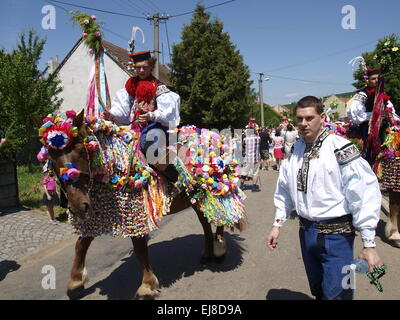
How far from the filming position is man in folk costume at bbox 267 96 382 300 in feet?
7.22

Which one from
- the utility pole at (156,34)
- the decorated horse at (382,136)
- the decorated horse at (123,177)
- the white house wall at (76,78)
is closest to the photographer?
the decorated horse at (123,177)

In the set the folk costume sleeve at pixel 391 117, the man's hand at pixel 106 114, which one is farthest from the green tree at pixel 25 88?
the folk costume sleeve at pixel 391 117

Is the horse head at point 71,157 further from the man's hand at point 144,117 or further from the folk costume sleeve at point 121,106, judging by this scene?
the folk costume sleeve at point 121,106

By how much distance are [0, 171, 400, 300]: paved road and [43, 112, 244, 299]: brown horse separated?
19 centimetres

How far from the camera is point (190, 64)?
66.1 ft

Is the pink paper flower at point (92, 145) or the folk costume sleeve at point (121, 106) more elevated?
the folk costume sleeve at point (121, 106)

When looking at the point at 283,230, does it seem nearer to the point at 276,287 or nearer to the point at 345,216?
the point at 276,287

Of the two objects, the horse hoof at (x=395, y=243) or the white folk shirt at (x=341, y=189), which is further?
the horse hoof at (x=395, y=243)

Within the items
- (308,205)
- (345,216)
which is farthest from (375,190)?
(308,205)

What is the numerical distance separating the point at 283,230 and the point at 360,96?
8.39 feet

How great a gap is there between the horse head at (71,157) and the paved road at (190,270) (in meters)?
1.47

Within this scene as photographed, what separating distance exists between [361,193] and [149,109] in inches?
93.1

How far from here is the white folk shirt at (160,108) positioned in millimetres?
3500
